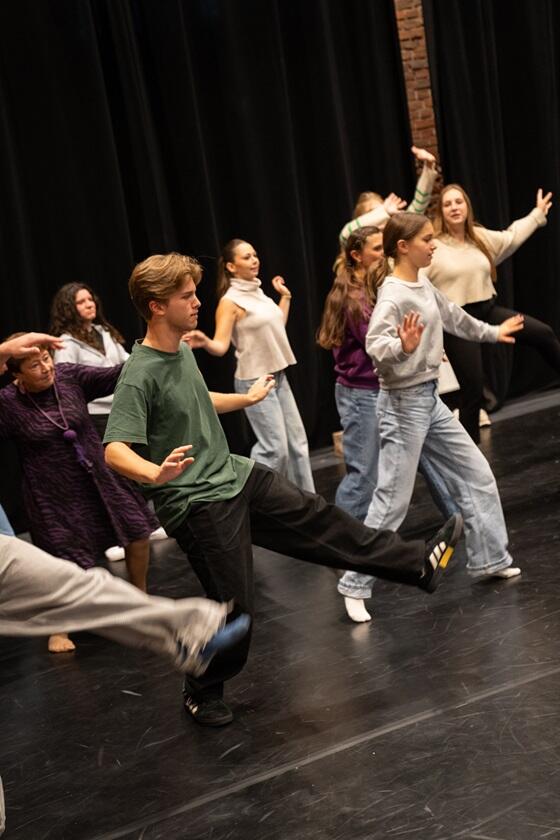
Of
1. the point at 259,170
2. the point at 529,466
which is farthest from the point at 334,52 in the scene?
the point at 529,466

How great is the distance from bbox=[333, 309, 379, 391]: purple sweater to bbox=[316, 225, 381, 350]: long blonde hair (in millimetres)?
22

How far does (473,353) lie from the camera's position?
5652 mm

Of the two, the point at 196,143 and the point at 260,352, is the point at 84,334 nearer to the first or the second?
the point at 260,352

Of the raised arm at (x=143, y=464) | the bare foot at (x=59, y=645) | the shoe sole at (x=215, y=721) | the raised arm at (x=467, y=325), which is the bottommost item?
the bare foot at (x=59, y=645)

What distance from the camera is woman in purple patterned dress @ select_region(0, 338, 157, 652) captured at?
14.7ft

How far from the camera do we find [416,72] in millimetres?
7641

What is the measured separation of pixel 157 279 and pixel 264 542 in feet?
2.88

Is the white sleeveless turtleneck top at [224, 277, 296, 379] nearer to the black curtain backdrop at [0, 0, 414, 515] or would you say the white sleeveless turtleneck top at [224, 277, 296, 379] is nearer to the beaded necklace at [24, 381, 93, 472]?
the beaded necklace at [24, 381, 93, 472]

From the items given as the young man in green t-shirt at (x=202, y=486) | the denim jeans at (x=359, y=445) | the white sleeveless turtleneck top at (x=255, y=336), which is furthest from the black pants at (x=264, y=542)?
the white sleeveless turtleneck top at (x=255, y=336)

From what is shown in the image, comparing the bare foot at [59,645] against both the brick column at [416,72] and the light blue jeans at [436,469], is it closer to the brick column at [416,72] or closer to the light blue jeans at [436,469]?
the light blue jeans at [436,469]

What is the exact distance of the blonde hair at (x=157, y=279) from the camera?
3342 millimetres

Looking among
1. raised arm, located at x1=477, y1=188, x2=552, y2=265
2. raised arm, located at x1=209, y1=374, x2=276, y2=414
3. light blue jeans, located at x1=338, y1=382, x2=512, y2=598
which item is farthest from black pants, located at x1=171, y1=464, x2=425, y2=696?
raised arm, located at x1=477, y1=188, x2=552, y2=265

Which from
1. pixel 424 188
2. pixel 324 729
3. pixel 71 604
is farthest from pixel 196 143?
pixel 71 604

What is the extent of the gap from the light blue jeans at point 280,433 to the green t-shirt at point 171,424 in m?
1.94
